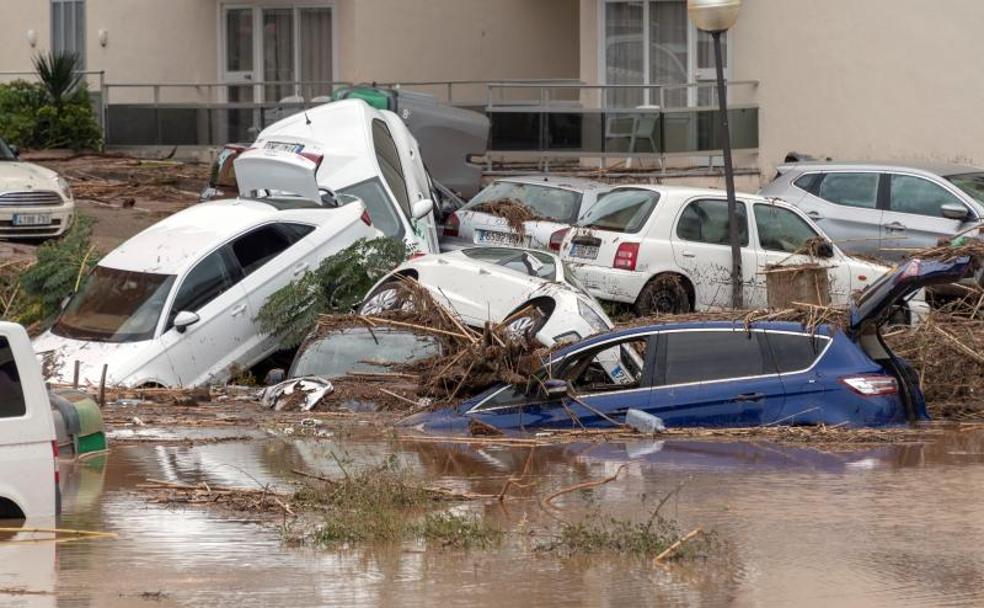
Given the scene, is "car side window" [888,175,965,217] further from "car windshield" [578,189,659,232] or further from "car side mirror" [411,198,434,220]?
"car side mirror" [411,198,434,220]

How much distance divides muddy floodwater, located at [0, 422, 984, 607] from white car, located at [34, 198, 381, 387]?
2.90 meters

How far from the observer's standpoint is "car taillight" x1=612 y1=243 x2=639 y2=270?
18641mm

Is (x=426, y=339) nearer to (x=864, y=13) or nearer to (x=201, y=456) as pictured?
(x=201, y=456)

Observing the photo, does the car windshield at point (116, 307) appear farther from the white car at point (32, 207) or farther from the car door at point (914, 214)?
the car door at point (914, 214)

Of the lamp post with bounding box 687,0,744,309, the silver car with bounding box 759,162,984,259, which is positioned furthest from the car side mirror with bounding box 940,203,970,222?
the lamp post with bounding box 687,0,744,309

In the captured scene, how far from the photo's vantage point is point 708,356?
13570mm

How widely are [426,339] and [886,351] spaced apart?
419cm

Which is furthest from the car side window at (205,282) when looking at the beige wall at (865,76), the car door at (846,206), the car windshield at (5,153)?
the beige wall at (865,76)

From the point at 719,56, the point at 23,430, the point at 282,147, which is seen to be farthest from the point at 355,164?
the point at 23,430

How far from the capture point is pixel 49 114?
3089 cm

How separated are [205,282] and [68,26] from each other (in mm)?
17967

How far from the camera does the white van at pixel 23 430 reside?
9.23 metres

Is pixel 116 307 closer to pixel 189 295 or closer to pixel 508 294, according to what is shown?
pixel 189 295

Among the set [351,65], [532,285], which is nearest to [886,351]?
[532,285]
